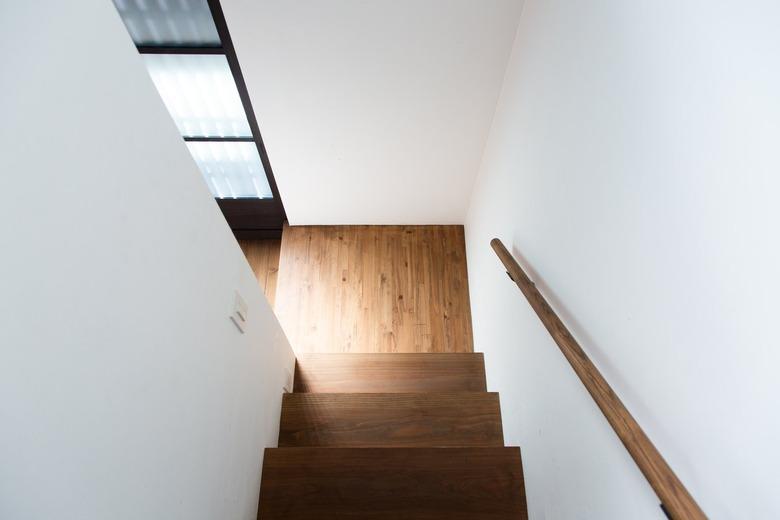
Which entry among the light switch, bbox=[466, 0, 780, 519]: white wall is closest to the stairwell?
bbox=[466, 0, 780, 519]: white wall

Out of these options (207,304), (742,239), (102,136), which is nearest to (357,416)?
(207,304)

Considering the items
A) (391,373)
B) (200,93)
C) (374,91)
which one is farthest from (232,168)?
(391,373)

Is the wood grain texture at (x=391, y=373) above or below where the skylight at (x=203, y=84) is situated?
below

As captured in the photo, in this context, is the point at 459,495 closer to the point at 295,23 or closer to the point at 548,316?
the point at 548,316

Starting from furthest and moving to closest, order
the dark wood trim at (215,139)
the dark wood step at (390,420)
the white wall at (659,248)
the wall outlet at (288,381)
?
the dark wood trim at (215,139) → the wall outlet at (288,381) → the dark wood step at (390,420) → the white wall at (659,248)

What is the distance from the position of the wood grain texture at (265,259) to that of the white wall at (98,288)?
2.46 metres

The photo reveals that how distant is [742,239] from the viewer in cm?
77

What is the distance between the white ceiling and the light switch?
4.14ft

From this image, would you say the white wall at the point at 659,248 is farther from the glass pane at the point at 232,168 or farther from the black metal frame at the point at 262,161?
the glass pane at the point at 232,168

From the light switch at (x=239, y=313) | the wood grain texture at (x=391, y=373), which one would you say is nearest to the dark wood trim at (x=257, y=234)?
the wood grain texture at (x=391, y=373)

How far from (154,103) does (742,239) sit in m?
1.17

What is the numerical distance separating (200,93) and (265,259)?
58.9 inches

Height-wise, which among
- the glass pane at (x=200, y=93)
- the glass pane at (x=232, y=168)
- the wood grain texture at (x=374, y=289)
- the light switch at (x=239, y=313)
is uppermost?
the glass pane at (x=232, y=168)

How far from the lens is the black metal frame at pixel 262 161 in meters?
2.50
